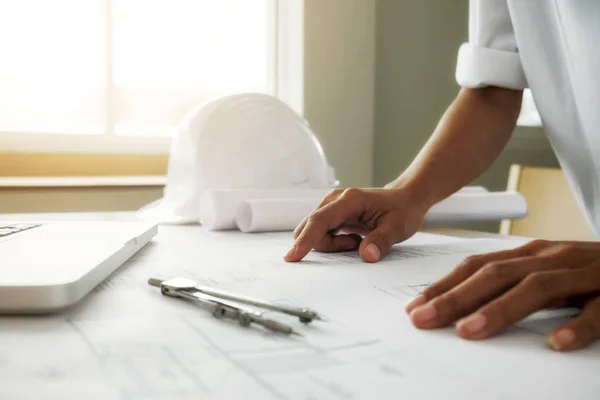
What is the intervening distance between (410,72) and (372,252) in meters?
1.21

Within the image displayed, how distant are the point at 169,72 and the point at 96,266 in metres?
1.34

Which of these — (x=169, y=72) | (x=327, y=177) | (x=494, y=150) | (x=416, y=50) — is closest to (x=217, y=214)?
(x=327, y=177)

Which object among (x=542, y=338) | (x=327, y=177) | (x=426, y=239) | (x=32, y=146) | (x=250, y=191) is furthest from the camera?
(x=32, y=146)

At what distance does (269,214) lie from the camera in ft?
2.90

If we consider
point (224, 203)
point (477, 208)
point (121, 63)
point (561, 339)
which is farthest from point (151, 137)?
point (561, 339)

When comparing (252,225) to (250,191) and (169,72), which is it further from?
(169,72)

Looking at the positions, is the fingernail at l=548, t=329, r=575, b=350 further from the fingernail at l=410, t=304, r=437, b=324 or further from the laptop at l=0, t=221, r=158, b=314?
the laptop at l=0, t=221, r=158, b=314

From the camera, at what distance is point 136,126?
169 centimetres

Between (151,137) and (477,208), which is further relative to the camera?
(151,137)

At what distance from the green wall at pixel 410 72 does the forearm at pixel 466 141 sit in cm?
87

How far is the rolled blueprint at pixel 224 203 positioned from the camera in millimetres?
892

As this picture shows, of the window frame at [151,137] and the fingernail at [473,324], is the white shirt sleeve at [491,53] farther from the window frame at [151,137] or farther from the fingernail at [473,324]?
the window frame at [151,137]

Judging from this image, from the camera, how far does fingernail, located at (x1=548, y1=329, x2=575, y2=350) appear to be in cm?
33

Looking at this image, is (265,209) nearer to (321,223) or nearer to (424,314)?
(321,223)
